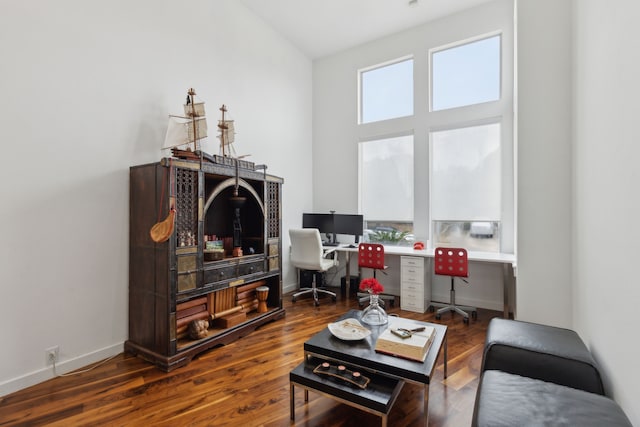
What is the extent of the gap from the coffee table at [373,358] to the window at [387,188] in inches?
108

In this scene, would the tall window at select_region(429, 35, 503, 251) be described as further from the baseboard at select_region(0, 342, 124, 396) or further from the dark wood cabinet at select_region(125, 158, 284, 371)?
the baseboard at select_region(0, 342, 124, 396)

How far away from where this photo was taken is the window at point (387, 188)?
4715 mm

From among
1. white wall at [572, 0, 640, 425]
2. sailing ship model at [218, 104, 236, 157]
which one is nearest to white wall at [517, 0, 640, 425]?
white wall at [572, 0, 640, 425]

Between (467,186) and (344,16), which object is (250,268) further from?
(344,16)

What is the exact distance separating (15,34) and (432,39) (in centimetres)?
478

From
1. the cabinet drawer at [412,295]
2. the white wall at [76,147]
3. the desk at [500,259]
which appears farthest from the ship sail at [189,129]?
the cabinet drawer at [412,295]

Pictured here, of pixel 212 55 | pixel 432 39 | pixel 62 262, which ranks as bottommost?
pixel 62 262

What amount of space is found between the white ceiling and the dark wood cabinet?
2.55 metres

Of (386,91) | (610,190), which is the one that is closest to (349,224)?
(386,91)

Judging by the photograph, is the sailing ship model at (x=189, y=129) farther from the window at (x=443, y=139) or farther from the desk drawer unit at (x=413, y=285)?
the desk drawer unit at (x=413, y=285)

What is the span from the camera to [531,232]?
255 centimetres

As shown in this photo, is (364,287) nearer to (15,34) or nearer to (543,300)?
(543,300)

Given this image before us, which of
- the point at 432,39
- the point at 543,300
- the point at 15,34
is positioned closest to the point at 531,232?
the point at 543,300

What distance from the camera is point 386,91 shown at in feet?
16.2
